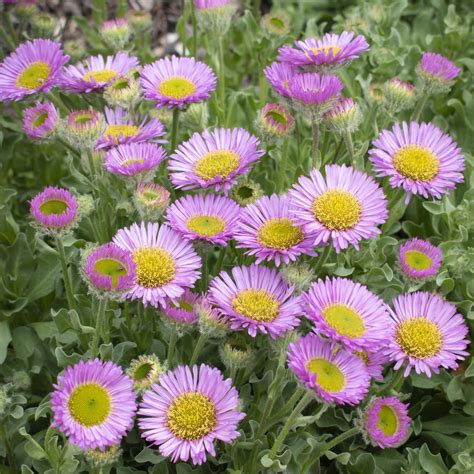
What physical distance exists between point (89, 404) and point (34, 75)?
1.61 metres

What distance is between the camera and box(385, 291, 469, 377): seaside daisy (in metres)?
2.25

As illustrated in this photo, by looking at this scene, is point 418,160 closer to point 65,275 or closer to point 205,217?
point 205,217

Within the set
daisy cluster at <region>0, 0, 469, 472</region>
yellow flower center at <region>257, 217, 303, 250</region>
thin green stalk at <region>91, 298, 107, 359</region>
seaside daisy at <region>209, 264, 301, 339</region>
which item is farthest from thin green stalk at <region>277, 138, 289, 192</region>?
thin green stalk at <region>91, 298, 107, 359</region>

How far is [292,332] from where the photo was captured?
7.19ft

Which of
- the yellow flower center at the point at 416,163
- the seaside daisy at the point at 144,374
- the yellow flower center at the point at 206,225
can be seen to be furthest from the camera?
the yellow flower center at the point at 416,163

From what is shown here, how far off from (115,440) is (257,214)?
86cm

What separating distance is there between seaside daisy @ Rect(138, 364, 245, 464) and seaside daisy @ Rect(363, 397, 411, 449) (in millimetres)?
Answer: 427

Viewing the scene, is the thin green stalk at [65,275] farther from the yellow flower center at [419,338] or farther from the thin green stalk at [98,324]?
the yellow flower center at [419,338]

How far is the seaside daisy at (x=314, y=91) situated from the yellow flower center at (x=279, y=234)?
40 cm

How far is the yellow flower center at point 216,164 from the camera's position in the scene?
262cm

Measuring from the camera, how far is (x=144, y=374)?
2207 mm

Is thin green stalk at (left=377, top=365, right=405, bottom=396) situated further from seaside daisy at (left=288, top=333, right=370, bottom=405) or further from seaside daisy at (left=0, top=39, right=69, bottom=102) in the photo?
seaside daisy at (left=0, top=39, right=69, bottom=102)

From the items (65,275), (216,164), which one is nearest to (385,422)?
(216,164)

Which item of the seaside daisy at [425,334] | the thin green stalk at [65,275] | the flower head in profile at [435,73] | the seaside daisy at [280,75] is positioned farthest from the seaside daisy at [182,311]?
the flower head in profile at [435,73]
